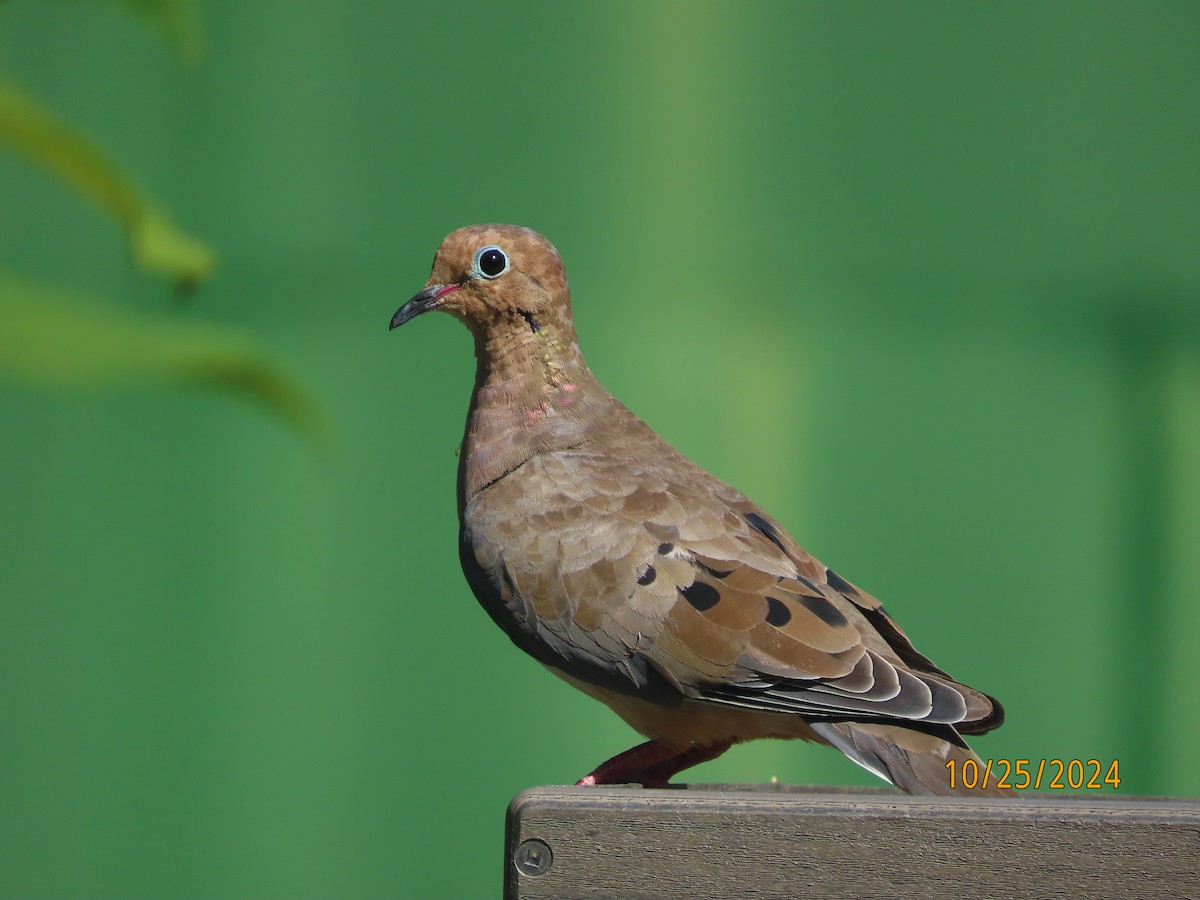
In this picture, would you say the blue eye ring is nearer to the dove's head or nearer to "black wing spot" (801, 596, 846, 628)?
the dove's head

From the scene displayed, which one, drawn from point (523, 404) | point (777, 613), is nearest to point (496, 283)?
point (523, 404)

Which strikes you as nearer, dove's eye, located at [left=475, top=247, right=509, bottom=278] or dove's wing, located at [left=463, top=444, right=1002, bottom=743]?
dove's wing, located at [left=463, top=444, right=1002, bottom=743]

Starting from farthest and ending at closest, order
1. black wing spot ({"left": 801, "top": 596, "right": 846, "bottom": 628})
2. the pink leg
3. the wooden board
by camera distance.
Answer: the pink leg → black wing spot ({"left": 801, "top": 596, "right": 846, "bottom": 628}) → the wooden board

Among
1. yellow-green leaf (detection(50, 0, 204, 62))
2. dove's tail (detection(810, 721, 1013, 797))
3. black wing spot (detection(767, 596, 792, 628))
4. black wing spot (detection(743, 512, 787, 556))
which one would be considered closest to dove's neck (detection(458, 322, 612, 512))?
black wing spot (detection(743, 512, 787, 556))

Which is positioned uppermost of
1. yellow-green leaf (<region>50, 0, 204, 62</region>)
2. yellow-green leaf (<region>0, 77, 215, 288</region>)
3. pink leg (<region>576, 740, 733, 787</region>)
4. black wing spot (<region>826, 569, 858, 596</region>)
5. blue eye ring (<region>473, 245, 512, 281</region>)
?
yellow-green leaf (<region>50, 0, 204, 62</region>)

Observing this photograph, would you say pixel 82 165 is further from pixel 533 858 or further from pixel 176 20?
pixel 533 858

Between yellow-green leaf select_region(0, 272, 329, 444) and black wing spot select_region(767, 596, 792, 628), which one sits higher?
yellow-green leaf select_region(0, 272, 329, 444)

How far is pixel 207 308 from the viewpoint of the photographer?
287 cm

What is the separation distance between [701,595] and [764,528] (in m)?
0.19

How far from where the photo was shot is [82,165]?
7.71 feet

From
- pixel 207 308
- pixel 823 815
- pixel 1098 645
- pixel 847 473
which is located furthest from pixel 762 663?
pixel 207 308

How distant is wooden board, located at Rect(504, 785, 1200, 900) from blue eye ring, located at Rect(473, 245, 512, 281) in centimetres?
78

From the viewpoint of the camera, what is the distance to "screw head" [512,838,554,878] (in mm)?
1188

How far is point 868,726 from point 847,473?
152 centimetres
